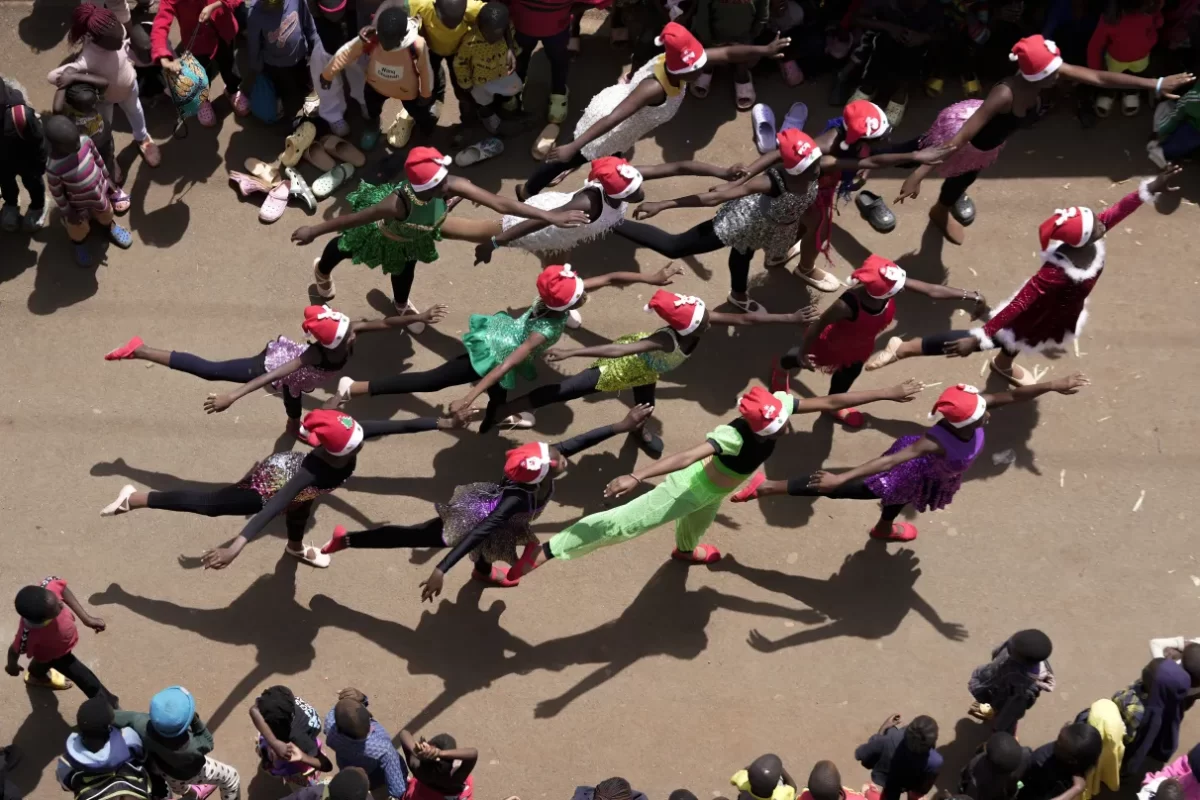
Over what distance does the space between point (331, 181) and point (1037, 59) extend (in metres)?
4.63

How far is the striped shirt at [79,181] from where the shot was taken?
8984 millimetres

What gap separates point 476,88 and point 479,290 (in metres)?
1.44

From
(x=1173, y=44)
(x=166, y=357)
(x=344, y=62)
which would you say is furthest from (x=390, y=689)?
(x=1173, y=44)

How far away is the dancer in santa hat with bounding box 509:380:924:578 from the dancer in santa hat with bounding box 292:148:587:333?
162cm

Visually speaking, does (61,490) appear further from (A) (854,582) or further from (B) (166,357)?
(A) (854,582)

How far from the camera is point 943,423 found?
25.3ft

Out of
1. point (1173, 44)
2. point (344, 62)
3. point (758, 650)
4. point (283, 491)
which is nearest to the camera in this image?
point (283, 491)

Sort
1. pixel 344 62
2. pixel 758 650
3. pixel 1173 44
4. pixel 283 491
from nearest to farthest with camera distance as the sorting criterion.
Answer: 1. pixel 283 491
2. pixel 758 650
3. pixel 344 62
4. pixel 1173 44

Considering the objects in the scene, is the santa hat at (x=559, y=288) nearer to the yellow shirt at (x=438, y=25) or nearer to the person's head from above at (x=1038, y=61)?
the yellow shirt at (x=438, y=25)

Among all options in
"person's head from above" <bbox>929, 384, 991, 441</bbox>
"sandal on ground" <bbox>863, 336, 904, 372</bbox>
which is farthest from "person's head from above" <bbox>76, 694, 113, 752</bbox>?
"sandal on ground" <bbox>863, 336, 904, 372</bbox>

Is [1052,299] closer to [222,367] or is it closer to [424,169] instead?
[424,169]

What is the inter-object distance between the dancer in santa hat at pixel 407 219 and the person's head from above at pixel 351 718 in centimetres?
271

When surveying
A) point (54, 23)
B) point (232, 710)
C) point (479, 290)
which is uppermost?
point (54, 23)

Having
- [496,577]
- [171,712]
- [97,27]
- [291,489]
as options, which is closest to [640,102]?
[496,577]
